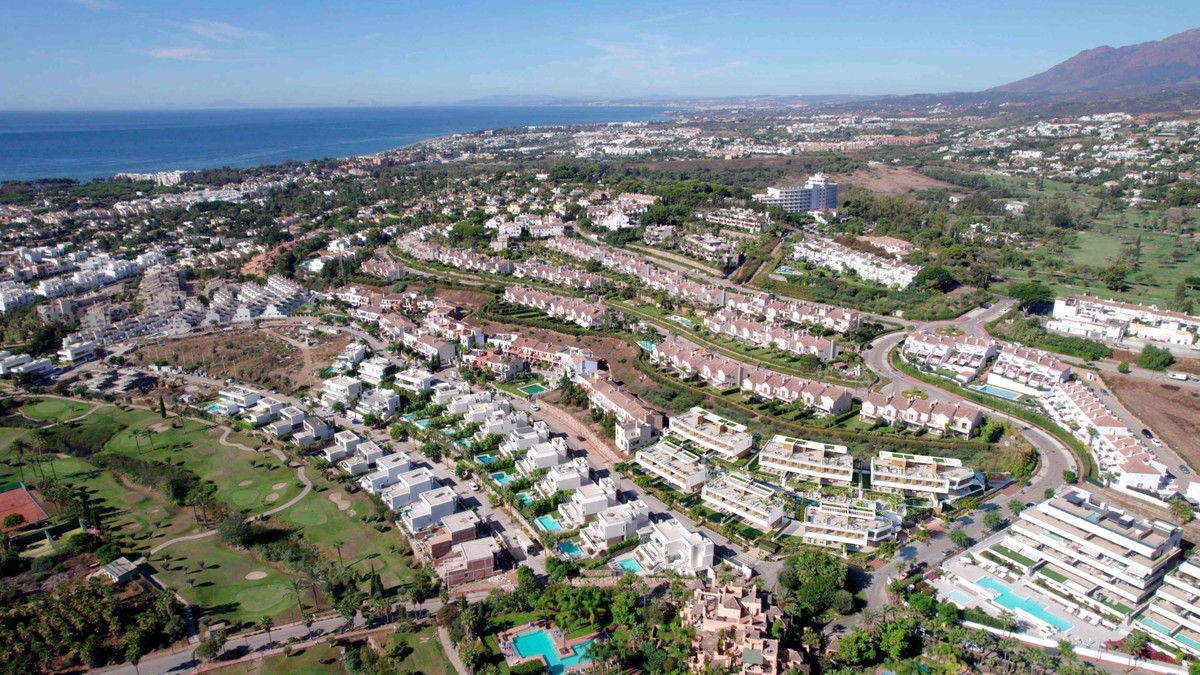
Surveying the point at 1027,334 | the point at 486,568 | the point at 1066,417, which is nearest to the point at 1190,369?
the point at 1027,334

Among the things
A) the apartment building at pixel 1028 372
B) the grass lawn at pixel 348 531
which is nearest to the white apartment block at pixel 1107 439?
the apartment building at pixel 1028 372

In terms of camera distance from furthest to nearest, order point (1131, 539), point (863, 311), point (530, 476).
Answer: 1. point (863, 311)
2. point (530, 476)
3. point (1131, 539)

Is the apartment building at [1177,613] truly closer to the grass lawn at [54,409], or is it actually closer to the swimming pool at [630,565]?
the swimming pool at [630,565]

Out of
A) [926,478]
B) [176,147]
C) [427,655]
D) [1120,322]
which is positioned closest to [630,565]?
[427,655]

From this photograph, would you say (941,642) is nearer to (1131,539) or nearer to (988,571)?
(988,571)

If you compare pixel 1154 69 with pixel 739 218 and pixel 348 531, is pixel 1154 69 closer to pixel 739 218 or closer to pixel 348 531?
pixel 739 218

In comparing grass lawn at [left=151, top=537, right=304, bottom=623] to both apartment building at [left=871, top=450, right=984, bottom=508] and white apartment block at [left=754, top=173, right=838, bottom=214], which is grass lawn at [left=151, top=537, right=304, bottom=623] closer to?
apartment building at [left=871, top=450, right=984, bottom=508]
